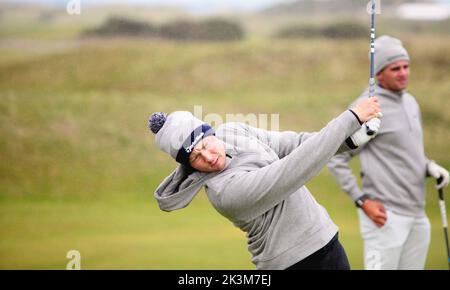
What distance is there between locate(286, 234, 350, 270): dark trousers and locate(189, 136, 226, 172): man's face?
19.7 inches

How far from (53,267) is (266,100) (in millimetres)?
6522

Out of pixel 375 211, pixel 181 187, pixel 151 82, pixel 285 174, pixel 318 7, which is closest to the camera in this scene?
pixel 285 174

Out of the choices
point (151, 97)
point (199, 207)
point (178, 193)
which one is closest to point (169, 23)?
point (151, 97)

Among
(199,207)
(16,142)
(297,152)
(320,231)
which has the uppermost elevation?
(16,142)

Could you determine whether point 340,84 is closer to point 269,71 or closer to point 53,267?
point 269,71

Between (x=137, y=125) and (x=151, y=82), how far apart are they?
1.71 metres

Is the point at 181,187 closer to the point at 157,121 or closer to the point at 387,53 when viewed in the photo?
the point at 157,121

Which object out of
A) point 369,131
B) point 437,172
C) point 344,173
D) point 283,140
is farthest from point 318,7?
point 369,131

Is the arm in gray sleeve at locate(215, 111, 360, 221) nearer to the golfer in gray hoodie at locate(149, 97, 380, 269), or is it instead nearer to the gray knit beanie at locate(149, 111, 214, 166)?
the golfer in gray hoodie at locate(149, 97, 380, 269)

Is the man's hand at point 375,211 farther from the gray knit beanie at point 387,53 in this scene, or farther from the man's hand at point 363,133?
the man's hand at point 363,133

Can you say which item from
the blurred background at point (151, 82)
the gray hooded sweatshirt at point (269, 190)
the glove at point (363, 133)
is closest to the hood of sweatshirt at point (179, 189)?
the gray hooded sweatshirt at point (269, 190)

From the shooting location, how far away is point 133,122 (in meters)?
11.8

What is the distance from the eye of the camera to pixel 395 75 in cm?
417

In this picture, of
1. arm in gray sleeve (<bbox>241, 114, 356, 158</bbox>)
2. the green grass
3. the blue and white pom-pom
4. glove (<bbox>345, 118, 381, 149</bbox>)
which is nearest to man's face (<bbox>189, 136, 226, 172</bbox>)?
Answer: the blue and white pom-pom
